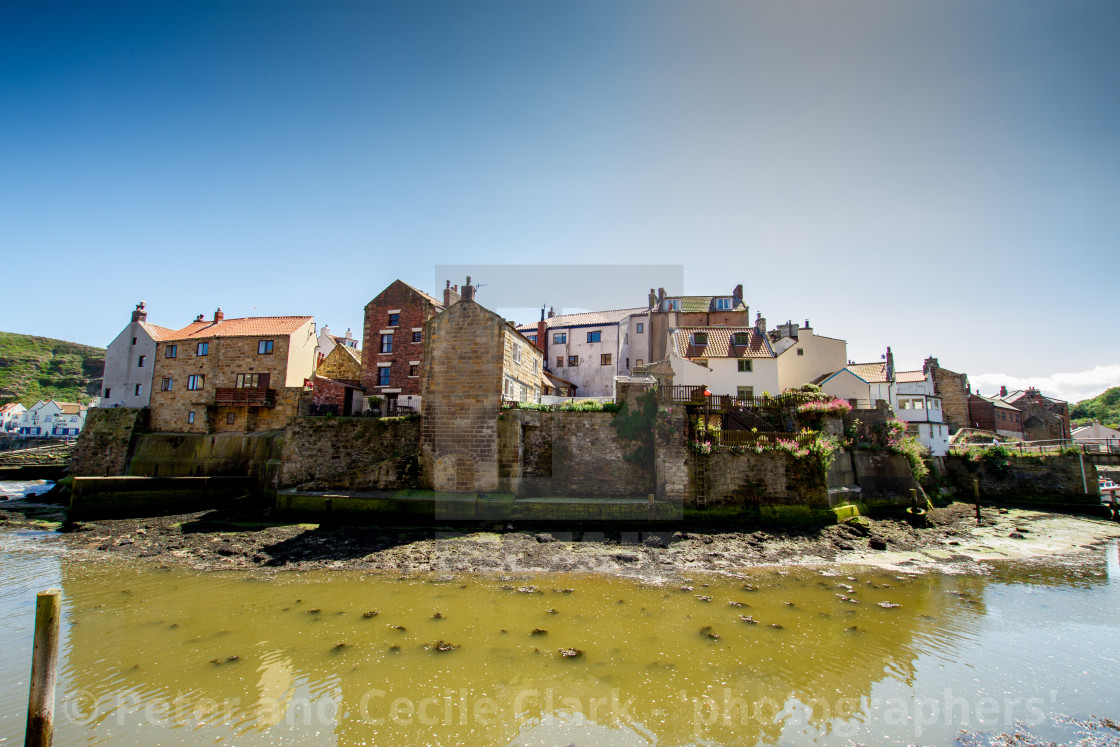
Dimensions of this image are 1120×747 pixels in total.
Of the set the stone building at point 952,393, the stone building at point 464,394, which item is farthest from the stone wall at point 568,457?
the stone building at point 952,393

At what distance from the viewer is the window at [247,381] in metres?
29.8

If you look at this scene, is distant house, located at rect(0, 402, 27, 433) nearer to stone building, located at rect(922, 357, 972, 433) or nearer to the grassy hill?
the grassy hill

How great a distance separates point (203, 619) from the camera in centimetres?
1042

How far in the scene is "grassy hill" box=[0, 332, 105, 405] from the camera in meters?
77.9

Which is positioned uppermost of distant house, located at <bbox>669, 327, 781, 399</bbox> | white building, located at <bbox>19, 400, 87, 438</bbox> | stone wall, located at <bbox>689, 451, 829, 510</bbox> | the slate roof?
the slate roof

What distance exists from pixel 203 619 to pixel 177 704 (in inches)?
148

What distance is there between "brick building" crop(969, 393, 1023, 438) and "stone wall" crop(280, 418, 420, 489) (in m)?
50.7

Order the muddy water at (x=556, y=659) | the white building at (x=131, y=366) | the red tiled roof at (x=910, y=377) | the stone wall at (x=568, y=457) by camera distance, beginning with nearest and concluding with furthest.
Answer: the muddy water at (x=556, y=659) → the stone wall at (x=568, y=457) → the white building at (x=131, y=366) → the red tiled roof at (x=910, y=377)

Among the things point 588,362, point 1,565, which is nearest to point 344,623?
point 1,565

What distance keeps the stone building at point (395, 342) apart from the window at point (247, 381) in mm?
6303

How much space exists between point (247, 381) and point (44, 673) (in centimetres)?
2817

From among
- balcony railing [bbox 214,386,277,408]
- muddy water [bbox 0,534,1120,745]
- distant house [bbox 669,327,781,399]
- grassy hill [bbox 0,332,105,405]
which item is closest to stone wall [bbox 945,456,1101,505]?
distant house [bbox 669,327,781,399]

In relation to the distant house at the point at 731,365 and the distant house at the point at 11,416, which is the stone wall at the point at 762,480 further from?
the distant house at the point at 11,416

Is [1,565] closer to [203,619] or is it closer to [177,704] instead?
[203,619]
